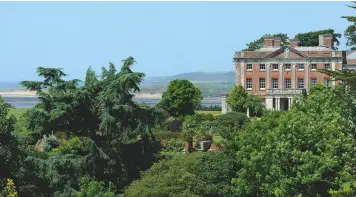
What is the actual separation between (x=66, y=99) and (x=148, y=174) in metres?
5.41

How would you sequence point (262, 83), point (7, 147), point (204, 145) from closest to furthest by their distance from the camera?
point (7, 147)
point (204, 145)
point (262, 83)

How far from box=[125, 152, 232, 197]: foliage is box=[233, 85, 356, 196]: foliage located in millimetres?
959

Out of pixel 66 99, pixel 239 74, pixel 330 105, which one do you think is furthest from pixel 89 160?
pixel 239 74

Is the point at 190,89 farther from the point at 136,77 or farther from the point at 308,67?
the point at 136,77

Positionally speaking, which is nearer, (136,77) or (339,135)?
(339,135)

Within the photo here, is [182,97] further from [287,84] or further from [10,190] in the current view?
[10,190]

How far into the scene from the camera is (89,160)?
30.5m

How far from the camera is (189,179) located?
1090 inches

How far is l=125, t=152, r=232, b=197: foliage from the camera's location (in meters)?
27.2

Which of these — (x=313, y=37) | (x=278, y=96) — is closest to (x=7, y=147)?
(x=278, y=96)

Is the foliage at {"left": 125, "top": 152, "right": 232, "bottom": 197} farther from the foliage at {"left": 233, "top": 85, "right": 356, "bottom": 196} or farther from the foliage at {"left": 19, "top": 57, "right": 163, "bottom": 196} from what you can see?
the foliage at {"left": 19, "top": 57, "right": 163, "bottom": 196}

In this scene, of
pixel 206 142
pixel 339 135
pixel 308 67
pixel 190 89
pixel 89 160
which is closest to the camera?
pixel 339 135

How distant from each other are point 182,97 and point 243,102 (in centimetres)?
546

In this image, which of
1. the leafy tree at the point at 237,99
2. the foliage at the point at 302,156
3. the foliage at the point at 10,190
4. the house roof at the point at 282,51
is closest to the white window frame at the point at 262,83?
the house roof at the point at 282,51
